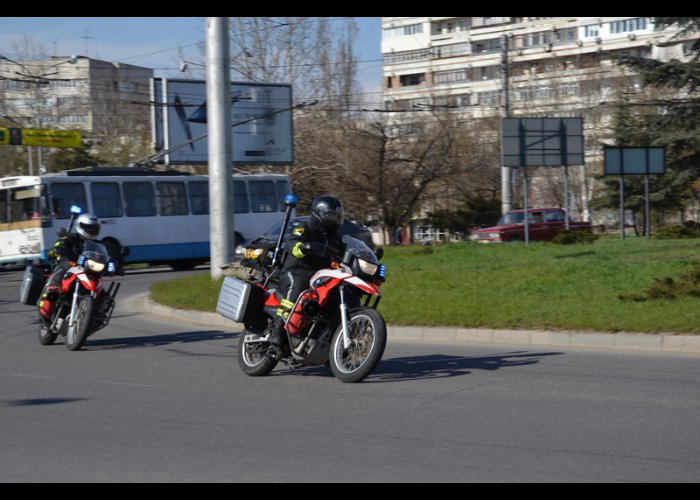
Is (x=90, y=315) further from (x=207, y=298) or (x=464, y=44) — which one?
(x=464, y=44)

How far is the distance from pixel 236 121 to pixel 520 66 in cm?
3872

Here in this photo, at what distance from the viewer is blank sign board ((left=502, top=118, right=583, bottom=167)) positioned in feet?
90.5

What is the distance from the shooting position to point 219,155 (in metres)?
20.4

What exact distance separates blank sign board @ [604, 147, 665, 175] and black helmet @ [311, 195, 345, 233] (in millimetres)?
19504

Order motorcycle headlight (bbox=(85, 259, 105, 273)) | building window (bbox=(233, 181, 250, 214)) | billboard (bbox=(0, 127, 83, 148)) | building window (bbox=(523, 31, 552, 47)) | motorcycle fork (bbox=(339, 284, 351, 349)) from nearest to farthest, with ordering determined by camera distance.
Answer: motorcycle fork (bbox=(339, 284, 351, 349)) < motorcycle headlight (bbox=(85, 259, 105, 273)) < building window (bbox=(233, 181, 250, 214)) < billboard (bbox=(0, 127, 83, 148)) < building window (bbox=(523, 31, 552, 47))

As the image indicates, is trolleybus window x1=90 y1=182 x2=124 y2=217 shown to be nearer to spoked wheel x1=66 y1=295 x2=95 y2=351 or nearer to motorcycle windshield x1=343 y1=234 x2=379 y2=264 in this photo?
spoked wheel x1=66 y1=295 x2=95 y2=351

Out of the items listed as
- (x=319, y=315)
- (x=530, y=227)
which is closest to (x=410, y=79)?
(x=530, y=227)

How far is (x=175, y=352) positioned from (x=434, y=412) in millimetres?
5079

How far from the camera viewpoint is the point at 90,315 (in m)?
12.0

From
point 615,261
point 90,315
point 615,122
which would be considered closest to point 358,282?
point 90,315

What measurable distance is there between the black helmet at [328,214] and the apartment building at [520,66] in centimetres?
4184

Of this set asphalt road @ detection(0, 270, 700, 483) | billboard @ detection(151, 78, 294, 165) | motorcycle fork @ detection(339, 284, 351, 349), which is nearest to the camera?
asphalt road @ detection(0, 270, 700, 483)

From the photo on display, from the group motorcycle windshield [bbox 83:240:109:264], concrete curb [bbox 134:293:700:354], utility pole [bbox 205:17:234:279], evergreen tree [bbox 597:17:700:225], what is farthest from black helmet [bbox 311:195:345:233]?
evergreen tree [bbox 597:17:700:225]

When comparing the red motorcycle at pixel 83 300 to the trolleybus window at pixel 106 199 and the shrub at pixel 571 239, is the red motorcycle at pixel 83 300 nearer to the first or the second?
the shrub at pixel 571 239
